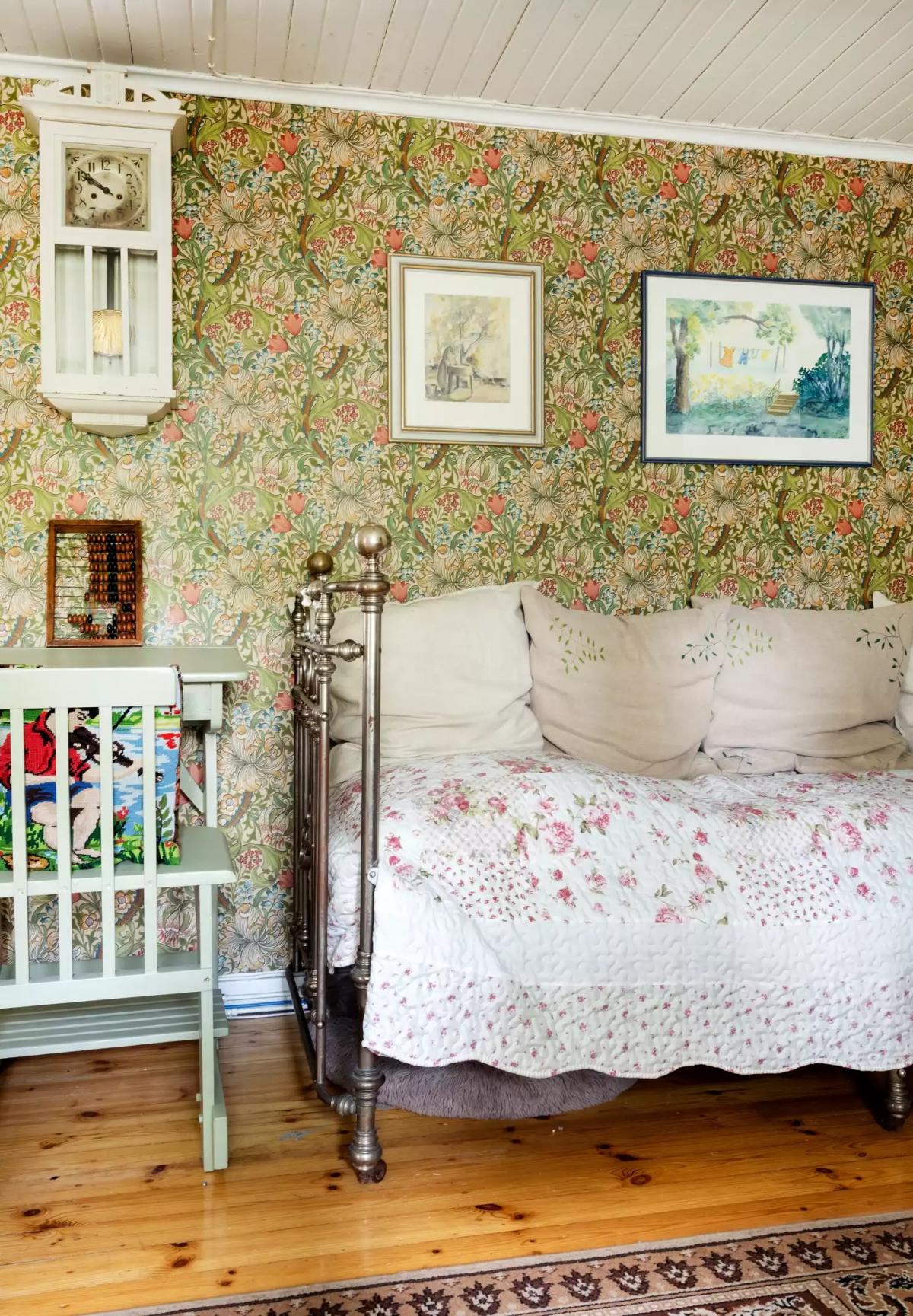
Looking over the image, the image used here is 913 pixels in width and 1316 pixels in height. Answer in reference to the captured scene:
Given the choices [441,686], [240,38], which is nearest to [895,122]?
[240,38]

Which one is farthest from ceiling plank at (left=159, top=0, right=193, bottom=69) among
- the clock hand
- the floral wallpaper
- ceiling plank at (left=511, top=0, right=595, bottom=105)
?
ceiling plank at (left=511, top=0, right=595, bottom=105)

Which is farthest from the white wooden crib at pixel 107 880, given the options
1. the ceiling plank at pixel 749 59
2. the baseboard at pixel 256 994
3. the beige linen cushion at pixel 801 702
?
the ceiling plank at pixel 749 59

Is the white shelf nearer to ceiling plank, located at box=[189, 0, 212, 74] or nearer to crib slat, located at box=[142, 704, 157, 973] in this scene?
crib slat, located at box=[142, 704, 157, 973]

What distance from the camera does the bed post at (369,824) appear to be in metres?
1.76

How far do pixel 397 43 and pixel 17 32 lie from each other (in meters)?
0.86

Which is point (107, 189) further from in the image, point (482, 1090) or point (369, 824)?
point (482, 1090)

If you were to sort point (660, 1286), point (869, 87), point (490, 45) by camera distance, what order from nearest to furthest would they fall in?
point (660, 1286) < point (490, 45) < point (869, 87)

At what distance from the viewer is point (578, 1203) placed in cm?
180

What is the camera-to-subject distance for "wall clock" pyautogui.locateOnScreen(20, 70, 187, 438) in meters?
2.33

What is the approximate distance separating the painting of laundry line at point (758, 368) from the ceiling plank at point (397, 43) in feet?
3.05

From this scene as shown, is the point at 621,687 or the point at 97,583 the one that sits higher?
the point at 97,583

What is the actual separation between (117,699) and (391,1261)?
1010mm

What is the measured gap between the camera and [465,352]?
9.07 feet

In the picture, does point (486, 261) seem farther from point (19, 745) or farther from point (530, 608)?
point (19, 745)
